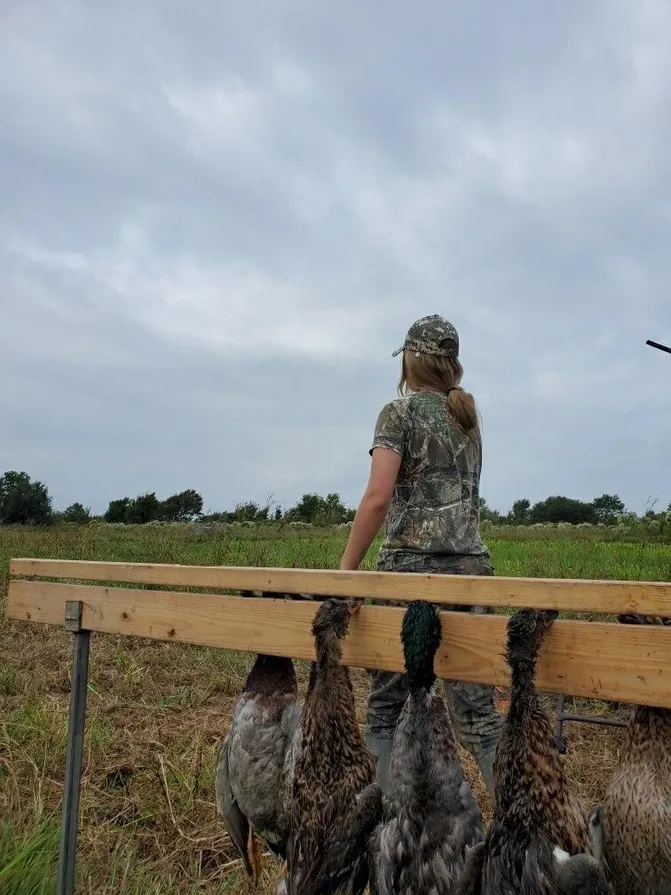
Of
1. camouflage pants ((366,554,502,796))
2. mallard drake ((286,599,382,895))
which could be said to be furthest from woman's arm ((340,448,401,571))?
mallard drake ((286,599,382,895))

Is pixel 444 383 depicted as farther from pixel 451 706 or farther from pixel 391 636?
pixel 391 636

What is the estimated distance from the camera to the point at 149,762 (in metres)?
5.41

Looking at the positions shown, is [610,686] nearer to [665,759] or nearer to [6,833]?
[665,759]

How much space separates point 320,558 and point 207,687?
5.59m

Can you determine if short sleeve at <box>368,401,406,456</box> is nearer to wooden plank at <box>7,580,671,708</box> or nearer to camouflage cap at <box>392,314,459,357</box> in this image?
camouflage cap at <box>392,314,459,357</box>

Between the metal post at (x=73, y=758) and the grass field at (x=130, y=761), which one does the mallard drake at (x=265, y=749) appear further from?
the grass field at (x=130, y=761)

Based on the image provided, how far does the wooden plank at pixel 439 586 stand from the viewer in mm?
1912

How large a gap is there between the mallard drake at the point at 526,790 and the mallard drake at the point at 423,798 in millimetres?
115

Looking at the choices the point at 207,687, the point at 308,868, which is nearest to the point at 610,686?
the point at 308,868

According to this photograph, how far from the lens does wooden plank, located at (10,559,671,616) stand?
1912 millimetres

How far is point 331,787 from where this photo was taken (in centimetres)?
244

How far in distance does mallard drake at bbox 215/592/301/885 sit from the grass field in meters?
0.90

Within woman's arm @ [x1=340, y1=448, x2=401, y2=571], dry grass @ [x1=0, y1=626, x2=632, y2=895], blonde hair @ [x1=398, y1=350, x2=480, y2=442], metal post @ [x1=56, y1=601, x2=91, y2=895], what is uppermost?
blonde hair @ [x1=398, y1=350, x2=480, y2=442]

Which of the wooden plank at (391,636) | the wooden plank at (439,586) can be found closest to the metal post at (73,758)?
the wooden plank at (391,636)
